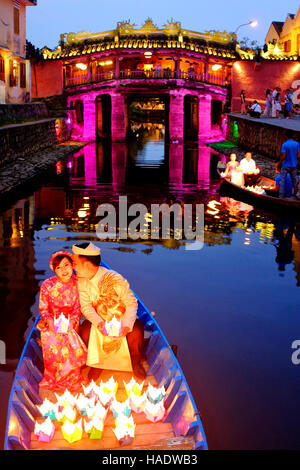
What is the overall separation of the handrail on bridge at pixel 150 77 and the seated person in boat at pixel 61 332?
37.7 meters

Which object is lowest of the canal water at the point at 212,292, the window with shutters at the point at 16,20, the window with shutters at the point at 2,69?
the canal water at the point at 212,292

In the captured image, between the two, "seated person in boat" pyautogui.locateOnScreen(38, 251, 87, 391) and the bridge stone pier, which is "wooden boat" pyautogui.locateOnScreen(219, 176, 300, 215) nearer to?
"seated person in boat" pyautogui.locateOnScreen(38, 251, 87, 391)

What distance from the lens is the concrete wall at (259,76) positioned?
4547 cm

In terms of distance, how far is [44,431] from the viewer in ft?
15.7

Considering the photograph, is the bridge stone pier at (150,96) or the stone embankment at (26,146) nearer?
the stone embankment at (26,146)

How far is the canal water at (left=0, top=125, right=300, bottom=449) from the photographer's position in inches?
240

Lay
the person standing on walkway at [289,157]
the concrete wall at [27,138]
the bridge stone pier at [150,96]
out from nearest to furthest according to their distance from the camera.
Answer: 1. the person standing on walkway at [289,157]
2. the concrete wall at [27,138]
3. the bridge stone pier at [150,96]

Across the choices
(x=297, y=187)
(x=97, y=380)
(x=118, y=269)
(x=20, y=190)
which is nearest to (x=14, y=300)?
(x=118, y=269)

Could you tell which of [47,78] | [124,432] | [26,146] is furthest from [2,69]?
[124,432]

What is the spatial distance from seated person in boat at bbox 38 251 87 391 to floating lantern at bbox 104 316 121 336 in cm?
31

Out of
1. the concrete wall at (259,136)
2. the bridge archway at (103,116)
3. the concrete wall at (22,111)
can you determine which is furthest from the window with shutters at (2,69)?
the concrete wall at (259,136)

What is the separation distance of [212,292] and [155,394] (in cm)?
470

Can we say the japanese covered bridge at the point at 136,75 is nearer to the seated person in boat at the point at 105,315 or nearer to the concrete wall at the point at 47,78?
the concrete wall at the point at 47,78
